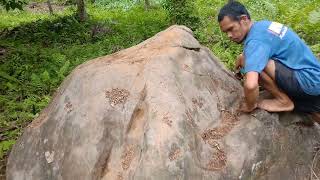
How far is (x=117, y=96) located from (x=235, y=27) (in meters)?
1.43

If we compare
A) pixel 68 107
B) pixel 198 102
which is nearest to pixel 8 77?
pixel 68 107

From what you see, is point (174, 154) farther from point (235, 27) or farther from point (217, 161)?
point (235, 27)

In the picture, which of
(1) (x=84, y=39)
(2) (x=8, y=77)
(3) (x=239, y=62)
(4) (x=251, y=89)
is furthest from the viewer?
(1) (x=84, y=39)

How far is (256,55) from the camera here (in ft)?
15.1

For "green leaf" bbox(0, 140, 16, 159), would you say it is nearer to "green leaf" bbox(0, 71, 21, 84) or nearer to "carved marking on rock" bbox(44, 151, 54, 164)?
"carved marking on rock" bbox(44, 151, 54, 164)

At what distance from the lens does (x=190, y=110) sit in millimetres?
4555

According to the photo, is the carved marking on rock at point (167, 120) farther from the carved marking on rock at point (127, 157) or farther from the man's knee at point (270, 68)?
the man's knee at point (270, 68)

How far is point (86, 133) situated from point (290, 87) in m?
2.20

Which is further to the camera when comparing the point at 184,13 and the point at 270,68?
the point at 184,13

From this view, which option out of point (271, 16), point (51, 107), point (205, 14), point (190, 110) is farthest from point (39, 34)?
point (190, 110)

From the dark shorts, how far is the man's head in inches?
19.5

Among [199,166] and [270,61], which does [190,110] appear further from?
[270,61]

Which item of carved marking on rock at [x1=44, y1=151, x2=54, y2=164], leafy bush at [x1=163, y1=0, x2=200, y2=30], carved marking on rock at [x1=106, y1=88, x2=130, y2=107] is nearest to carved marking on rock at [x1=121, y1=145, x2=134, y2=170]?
carved marking on rock at [x1=106, y1=88, x2=130, y2=107]

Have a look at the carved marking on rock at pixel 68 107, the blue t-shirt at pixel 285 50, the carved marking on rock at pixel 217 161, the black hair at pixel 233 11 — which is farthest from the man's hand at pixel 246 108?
the carved marking on rock at pixel 68 107
